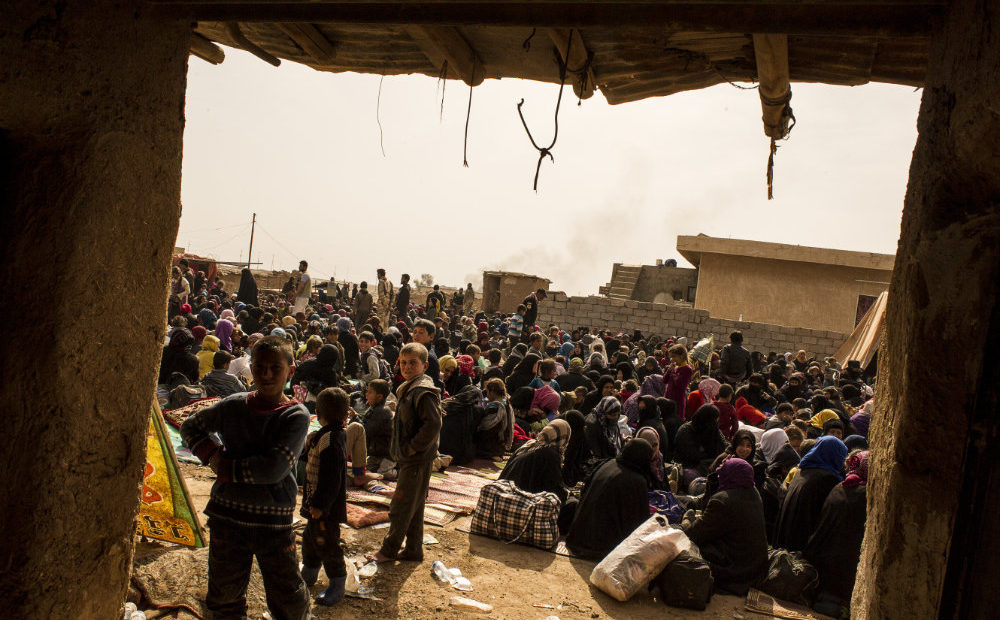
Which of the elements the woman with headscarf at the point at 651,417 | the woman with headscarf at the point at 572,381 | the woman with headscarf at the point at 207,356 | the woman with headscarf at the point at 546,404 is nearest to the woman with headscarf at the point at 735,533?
the woman with headscarf at the point at 651,417

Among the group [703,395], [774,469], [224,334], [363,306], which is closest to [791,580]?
[774,469]

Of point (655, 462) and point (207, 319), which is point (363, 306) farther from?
point (655, 462)

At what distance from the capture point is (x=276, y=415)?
9.62ft

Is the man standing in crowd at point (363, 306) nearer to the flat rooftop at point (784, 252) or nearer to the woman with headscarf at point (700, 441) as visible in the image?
the woman with headscarf at point (700, 441)

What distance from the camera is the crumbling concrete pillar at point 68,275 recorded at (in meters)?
2.20

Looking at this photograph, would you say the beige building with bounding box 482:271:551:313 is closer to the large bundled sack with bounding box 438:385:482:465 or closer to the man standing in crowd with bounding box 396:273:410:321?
the man standing in crowd with bounding box 396:273:410:321

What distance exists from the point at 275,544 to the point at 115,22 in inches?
81.7

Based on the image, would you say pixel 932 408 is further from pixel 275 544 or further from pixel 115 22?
pixel 115 22

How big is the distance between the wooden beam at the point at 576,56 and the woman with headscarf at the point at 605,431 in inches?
174

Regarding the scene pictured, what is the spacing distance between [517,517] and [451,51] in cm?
370

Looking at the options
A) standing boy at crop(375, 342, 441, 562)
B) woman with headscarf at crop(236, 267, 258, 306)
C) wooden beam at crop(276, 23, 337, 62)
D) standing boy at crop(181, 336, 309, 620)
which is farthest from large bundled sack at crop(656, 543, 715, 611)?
woman with headscarf at crop(236, 267, 258, 306)

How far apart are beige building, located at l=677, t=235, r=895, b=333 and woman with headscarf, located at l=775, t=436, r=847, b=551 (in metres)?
16.8

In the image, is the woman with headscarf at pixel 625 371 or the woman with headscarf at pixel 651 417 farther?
the woman with headscarf at pixel 625 371

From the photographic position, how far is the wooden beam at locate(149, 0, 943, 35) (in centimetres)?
198
